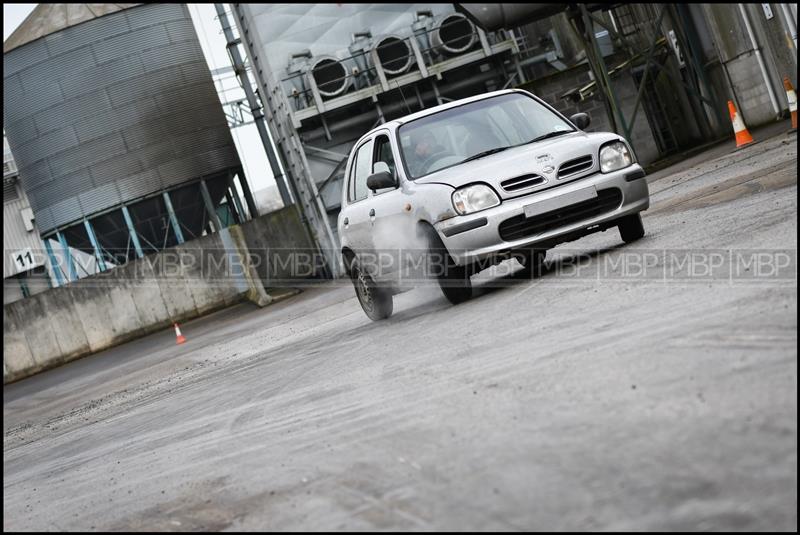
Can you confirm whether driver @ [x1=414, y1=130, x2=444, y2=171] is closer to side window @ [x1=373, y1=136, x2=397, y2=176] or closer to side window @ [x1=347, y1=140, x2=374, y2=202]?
side window @ [x1=373, y1=136, x2=397, y2=176]

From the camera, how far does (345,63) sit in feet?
93.7

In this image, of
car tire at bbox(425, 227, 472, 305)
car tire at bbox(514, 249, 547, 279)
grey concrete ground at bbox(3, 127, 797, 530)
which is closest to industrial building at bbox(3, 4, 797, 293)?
car tire at bbox(514, 249, 547, 279)

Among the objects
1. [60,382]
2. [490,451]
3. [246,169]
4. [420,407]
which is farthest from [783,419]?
[246,169]

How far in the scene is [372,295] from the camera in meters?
11.1

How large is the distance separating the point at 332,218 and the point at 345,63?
404 centimetres

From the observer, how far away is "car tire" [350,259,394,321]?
1109cm

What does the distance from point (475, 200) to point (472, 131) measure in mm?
1224

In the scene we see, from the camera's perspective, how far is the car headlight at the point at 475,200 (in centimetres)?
926

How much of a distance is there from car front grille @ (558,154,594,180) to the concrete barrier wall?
19.0 m

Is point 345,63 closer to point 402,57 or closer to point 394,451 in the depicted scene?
point 402,57

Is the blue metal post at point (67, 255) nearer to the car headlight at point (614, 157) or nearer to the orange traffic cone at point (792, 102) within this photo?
the orange traffic cone at point (792, 102)

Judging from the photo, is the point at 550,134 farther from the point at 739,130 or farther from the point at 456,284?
the point at 739,130

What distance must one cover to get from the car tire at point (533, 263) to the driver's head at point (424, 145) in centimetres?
131

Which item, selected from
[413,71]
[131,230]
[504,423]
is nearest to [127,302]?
[131,230]
